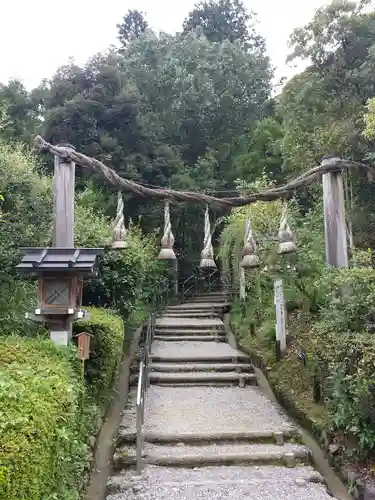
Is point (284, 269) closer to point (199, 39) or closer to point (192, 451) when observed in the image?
point (192, 451)

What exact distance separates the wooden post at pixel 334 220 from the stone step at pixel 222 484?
9.77 ft

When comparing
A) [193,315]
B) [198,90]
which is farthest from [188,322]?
[198,90]

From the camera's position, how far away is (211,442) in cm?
594

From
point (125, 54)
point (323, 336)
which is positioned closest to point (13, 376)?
point (323, 336)

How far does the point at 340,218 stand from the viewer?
6.88 meters

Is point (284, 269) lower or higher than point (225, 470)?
higher

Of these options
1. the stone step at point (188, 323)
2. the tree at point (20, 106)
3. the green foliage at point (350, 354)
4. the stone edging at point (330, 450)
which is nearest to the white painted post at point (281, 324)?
the stone edging at point (330, 450)

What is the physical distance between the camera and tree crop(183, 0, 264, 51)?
81.5 feet

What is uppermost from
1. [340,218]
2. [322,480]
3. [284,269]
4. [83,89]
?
[83,89]

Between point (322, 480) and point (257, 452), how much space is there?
0.84 meters

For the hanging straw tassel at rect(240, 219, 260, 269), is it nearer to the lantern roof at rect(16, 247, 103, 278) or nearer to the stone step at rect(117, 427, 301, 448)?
the stone step at rect(117, 427, 301, 448)

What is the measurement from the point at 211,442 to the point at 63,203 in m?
3.66

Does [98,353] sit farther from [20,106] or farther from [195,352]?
[20,106]

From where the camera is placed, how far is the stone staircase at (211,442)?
4801mm
